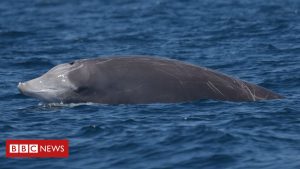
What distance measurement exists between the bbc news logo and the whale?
351cm

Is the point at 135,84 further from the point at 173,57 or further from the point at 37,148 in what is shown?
the point at 173,57

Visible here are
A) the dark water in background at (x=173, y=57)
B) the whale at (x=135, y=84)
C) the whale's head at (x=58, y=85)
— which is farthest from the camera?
the whale's head at (x=58, y=85)

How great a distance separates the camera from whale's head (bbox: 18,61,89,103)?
22.8 meters

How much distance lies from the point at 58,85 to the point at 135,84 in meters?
2.06

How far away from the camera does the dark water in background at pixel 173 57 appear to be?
1830cm

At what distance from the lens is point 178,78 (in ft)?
73.9

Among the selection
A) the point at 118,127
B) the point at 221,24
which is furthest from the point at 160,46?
the point at 118,127

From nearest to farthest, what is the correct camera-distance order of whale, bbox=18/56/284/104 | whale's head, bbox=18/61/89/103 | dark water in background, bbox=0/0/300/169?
1. dark water in background, bbox=0/0/300/169
2. whale, bbox=18/56/284/104
3. whale's head, bbox=18/61/89/103

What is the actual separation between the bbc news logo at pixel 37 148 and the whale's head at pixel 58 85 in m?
3.56

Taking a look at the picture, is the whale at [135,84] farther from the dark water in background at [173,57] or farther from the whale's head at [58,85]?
the dark water in background at [173,57]

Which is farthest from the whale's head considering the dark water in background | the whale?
the dark water in background

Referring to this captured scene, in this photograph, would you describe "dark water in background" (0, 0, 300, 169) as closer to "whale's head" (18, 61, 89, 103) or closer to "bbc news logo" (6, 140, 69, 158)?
"bbc news logo" (6, 140, 69, 158)

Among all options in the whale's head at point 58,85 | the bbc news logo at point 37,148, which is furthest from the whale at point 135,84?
the bbc news logo at point 37,148

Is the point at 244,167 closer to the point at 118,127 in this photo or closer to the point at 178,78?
the point at 118,127
